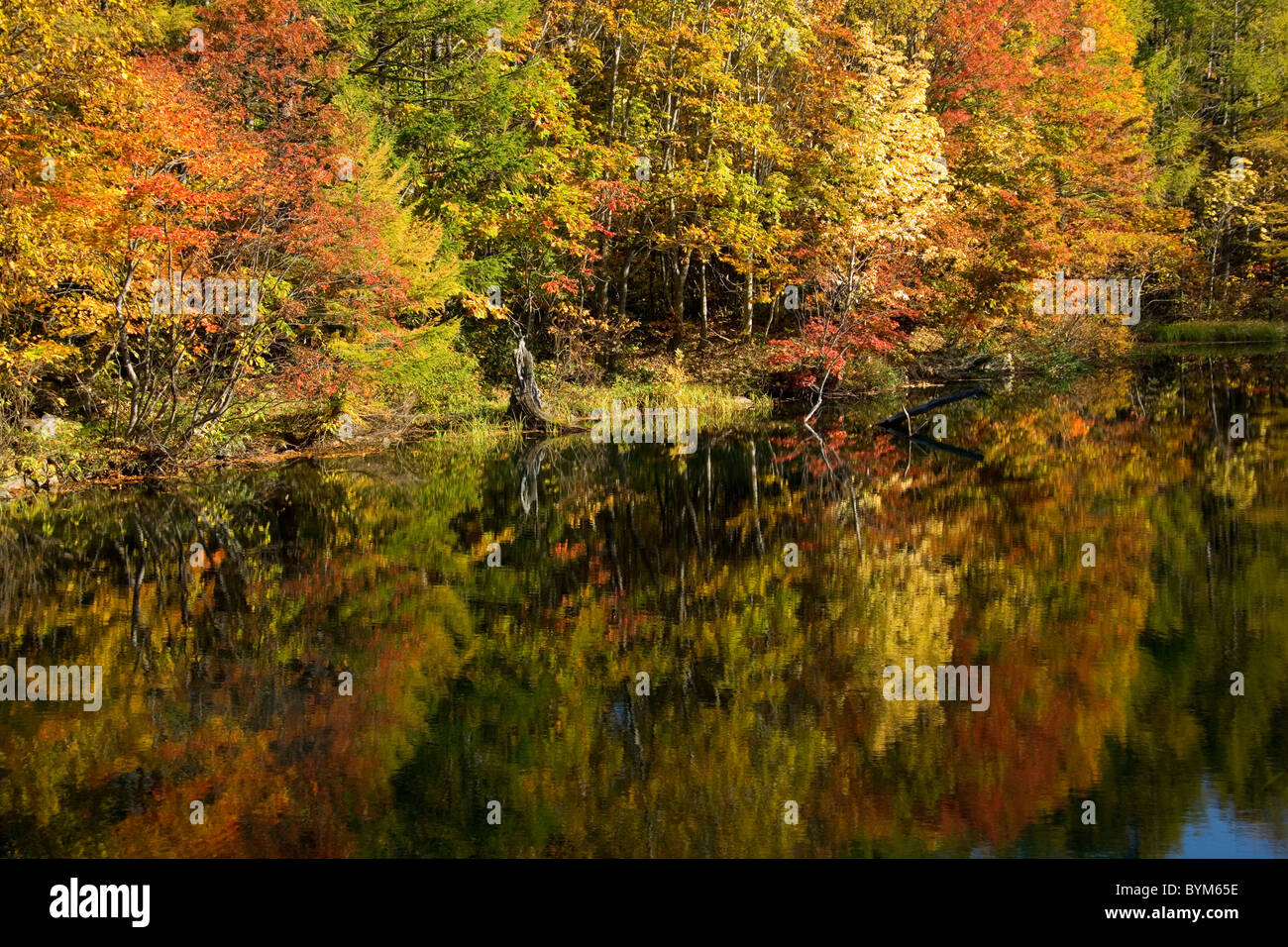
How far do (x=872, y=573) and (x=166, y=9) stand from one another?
20303 millimetres

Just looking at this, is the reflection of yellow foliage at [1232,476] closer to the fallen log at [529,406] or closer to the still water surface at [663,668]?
the still water surface at [663,668]

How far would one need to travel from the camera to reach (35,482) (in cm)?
1574

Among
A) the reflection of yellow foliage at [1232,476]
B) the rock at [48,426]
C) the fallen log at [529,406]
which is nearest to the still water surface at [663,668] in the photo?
the reflection of yellow foliage at [1232,476]

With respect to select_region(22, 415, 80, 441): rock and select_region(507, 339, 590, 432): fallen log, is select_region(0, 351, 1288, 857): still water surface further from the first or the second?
select_region(507, 339, 590, 432): fallen log

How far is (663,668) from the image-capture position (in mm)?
7270

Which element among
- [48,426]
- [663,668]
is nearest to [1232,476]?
[663,668]

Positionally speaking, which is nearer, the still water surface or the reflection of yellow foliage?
the still water surface

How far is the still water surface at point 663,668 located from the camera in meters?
5.06

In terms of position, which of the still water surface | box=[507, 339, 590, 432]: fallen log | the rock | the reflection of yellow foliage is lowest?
the still water surface

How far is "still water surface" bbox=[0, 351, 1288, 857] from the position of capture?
5.06 meters

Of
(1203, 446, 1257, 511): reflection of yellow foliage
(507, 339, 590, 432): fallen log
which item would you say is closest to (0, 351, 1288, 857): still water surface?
(1203, 446, 1257, 511): reflection of yellow foliage

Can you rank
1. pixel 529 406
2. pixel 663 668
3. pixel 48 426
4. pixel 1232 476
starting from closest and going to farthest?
pixel 663 668, pixel 1232 476, pixel 48 426, pixel 529 406

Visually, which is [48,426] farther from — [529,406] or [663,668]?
[663,668]
